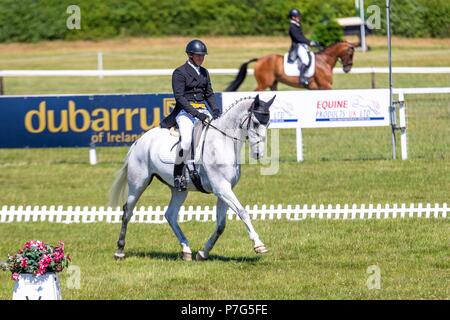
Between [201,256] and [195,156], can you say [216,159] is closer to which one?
[195,156]

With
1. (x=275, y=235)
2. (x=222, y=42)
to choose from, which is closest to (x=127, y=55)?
(x=222, y=42)

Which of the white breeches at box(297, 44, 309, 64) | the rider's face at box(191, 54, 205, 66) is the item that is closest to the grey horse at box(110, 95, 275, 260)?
the rider's face at box(191, 54, 205, 66)

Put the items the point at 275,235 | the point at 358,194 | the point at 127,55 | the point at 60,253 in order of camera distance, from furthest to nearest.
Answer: the point at 127,55 → the point at 358,194 → the point at 275,235 → the point at 60,253

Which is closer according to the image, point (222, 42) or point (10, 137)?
point (10, 137)

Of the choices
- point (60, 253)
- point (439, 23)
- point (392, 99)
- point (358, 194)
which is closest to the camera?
Answer: point (60, 253)

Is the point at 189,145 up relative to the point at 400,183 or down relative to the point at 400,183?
up

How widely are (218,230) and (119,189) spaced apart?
2037 mm

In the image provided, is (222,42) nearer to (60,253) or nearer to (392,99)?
(392,99)

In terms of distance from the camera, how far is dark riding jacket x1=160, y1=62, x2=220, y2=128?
1399 cm

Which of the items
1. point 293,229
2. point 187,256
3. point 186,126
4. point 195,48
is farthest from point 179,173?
point 293,229

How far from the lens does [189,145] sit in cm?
1415

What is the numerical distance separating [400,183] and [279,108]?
4021 mm

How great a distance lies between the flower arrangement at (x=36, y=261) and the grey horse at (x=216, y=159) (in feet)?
10.1

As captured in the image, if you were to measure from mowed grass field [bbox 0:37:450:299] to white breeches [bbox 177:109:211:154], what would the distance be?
5.14 feet
